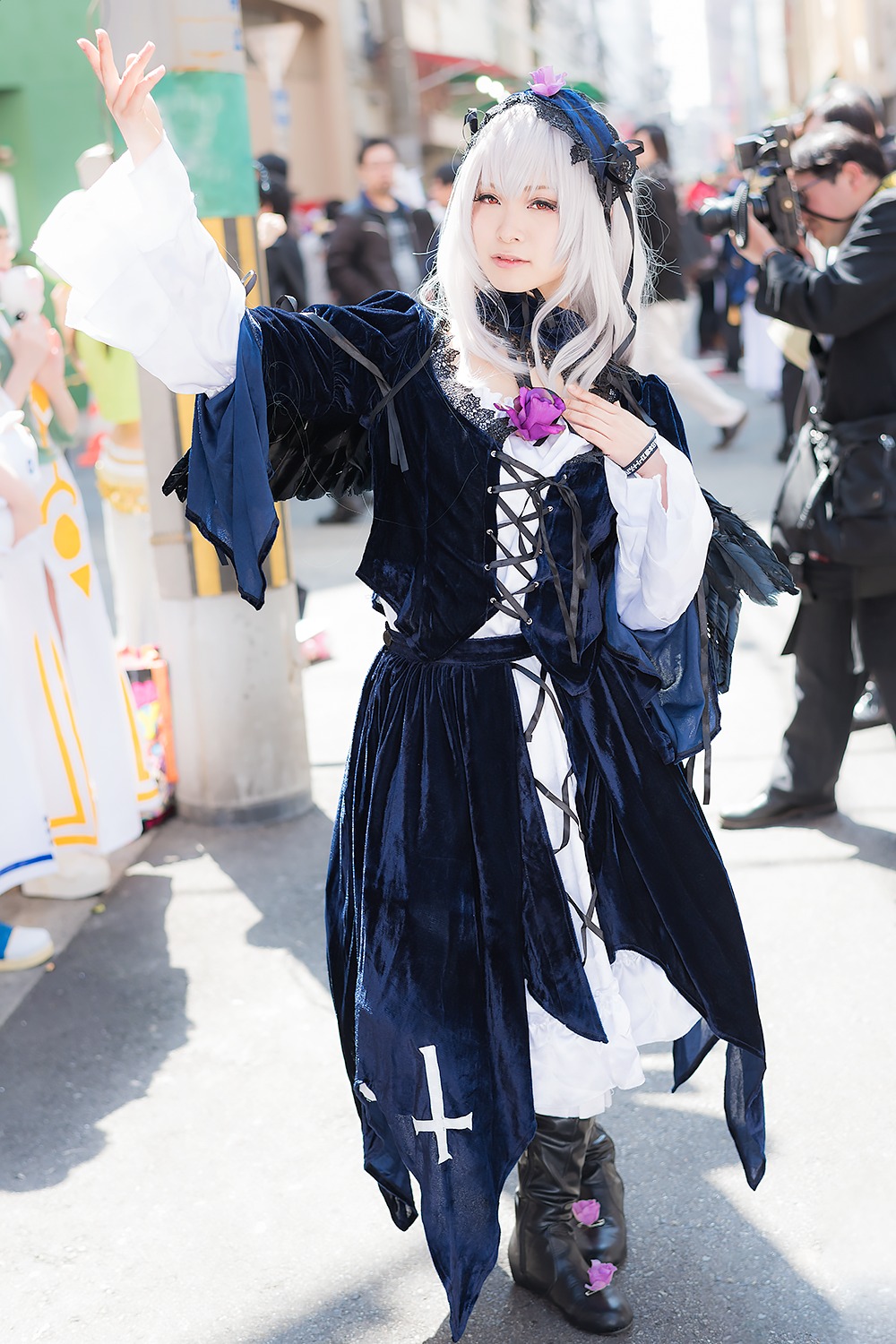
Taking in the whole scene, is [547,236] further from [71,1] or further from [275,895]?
[71,1]

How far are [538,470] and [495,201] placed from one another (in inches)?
14.3

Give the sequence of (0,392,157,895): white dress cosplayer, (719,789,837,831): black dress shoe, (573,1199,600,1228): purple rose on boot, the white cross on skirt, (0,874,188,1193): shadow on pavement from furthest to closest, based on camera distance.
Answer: (719,789,837,831): black dress shoe, (0,392,157,895): white dress cosplayer, (0,874,188,1193): shadow on pavement, (573,1199,600,1228): purple rose on boot, the white cross on skirt

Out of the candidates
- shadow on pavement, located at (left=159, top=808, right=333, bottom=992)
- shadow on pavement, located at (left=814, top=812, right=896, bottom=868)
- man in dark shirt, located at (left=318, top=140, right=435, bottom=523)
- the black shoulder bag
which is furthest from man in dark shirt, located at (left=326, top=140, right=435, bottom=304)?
shadow on pavement, located at (left=814, top=812, right=896, bottom=868)

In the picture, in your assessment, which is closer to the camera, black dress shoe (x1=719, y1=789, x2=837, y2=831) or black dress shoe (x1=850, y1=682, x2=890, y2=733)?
black dress shoe (x1=719, y1=789, x2=837, y2=831)

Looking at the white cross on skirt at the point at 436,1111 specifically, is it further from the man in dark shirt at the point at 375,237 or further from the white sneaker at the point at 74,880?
the man in dark shirt at the point at 375,237

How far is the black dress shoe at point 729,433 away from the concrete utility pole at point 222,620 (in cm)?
594

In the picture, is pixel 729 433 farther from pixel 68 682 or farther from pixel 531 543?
pixel 531 543

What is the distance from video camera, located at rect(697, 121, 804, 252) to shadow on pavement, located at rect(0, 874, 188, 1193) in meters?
2.31

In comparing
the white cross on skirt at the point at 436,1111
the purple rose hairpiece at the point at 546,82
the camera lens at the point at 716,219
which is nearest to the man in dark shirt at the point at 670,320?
the camera lens at the point at 716,219

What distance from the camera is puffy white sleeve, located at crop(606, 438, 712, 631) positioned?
1.93m

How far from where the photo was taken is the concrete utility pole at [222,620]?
389 cm

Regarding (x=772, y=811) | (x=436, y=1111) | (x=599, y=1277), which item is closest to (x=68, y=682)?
(x=772, y=811)

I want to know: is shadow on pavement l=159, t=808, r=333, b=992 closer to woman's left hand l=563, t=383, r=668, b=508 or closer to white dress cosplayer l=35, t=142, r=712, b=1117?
white dress cosplayer l=35, t=142, r=712, b=1117

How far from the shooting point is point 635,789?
2.04m
